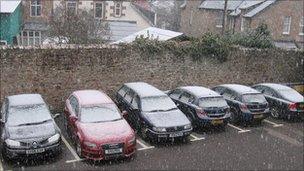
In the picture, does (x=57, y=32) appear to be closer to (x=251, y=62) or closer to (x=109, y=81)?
(x=109, y=81)

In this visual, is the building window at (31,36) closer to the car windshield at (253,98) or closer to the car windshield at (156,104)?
the car windshield at (156,104)

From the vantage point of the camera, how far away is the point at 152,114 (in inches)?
628

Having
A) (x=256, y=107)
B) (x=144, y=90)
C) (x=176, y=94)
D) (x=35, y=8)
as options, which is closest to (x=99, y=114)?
(x=144, y=90)

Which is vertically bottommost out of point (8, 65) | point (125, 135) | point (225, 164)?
point (225, 164)

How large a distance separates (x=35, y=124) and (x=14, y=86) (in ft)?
17.7

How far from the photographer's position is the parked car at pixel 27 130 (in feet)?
43.5

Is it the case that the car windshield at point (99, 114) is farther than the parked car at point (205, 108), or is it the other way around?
the parked car at point (205, 108)

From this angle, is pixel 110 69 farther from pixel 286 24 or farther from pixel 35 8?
pixel 286 24

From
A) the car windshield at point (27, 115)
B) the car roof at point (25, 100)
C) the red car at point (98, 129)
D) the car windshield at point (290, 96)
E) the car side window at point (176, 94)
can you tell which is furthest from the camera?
the car windshield at point (290, 96)

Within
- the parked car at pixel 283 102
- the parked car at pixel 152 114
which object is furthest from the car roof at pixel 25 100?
the parked car at pixel 283 102

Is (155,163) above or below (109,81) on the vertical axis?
below

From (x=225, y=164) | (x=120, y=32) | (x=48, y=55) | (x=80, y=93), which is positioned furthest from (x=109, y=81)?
(x=120, y=32)

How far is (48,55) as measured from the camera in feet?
63.1

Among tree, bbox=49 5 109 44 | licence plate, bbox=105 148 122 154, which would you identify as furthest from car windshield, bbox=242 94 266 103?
tree, bbox=49 5 109 44
